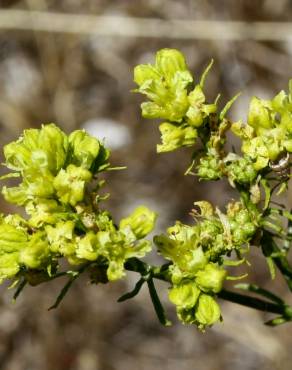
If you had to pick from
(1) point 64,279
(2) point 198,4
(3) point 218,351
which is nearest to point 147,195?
(1) point 64,279

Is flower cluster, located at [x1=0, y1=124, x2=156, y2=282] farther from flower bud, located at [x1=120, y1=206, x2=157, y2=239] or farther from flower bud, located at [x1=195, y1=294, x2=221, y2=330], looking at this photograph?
flower bud, located at [x1=195, y1=294, x2=221, y2=330]

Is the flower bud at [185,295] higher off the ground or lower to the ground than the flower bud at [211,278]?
lower

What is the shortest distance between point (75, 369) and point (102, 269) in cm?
433

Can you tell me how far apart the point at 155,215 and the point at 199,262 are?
27 centimetres

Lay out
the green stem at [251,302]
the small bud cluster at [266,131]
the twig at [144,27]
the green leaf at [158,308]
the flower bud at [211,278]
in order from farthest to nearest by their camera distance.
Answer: the twig at [144,27], the green stem at [251,302], the small bud cluster at [266,131], the green leaf at [158,308], the flower bud at [211,278]

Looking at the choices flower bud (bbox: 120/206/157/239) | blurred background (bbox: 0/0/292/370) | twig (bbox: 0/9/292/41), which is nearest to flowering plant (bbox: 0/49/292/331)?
flower bud (bbox: 120/206/157/239)

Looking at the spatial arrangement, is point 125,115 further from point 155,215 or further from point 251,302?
point 155,215

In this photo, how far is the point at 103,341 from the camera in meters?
7.47

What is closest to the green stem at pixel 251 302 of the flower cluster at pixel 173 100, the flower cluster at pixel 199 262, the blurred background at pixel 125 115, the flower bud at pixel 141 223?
the flower cluster at pixel 199 262

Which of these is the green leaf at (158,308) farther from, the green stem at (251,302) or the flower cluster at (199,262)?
the green stem at (251,302)

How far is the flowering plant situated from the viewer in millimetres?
3080

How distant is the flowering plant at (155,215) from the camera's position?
308cm

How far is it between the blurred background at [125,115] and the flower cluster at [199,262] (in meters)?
4.11

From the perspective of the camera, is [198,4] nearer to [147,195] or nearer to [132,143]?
[132,143]
